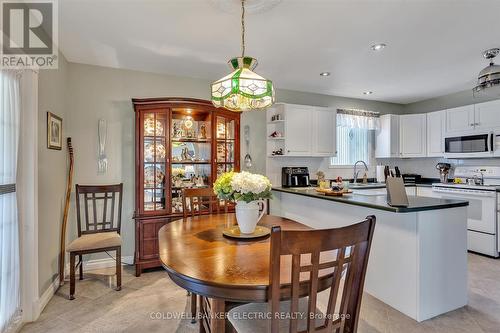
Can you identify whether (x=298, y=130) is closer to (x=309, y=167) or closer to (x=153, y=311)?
(x=309, y=167)

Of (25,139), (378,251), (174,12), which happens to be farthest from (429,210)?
(25,139)

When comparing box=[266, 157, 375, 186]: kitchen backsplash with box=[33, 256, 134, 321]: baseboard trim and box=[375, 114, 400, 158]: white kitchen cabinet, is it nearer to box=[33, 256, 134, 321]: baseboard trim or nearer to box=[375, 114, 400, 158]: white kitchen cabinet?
box=[375, 114, 400, 158]: white kitchen cabinet

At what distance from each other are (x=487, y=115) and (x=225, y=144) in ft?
12.4

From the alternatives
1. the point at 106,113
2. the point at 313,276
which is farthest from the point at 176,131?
the point at 313,276

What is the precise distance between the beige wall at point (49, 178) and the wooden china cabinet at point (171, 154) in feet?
2.47

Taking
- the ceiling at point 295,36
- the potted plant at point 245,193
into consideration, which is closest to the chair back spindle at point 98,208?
the ceiling at point 295,36

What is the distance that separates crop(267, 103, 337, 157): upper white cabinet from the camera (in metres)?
4.05

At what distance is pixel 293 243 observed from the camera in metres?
0.95

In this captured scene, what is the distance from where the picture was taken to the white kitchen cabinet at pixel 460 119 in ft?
13.4

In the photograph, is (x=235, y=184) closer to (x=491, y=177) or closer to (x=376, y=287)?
(x=376, y=287)

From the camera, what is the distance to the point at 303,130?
4.16 meters

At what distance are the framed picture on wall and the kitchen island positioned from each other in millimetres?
2912

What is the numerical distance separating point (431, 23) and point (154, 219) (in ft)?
11.0

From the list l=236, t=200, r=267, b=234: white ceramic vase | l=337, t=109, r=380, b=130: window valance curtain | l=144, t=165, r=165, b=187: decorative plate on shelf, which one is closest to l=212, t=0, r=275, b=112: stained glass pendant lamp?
l=236, t=200, r=267, b=234: white ceramic vase
